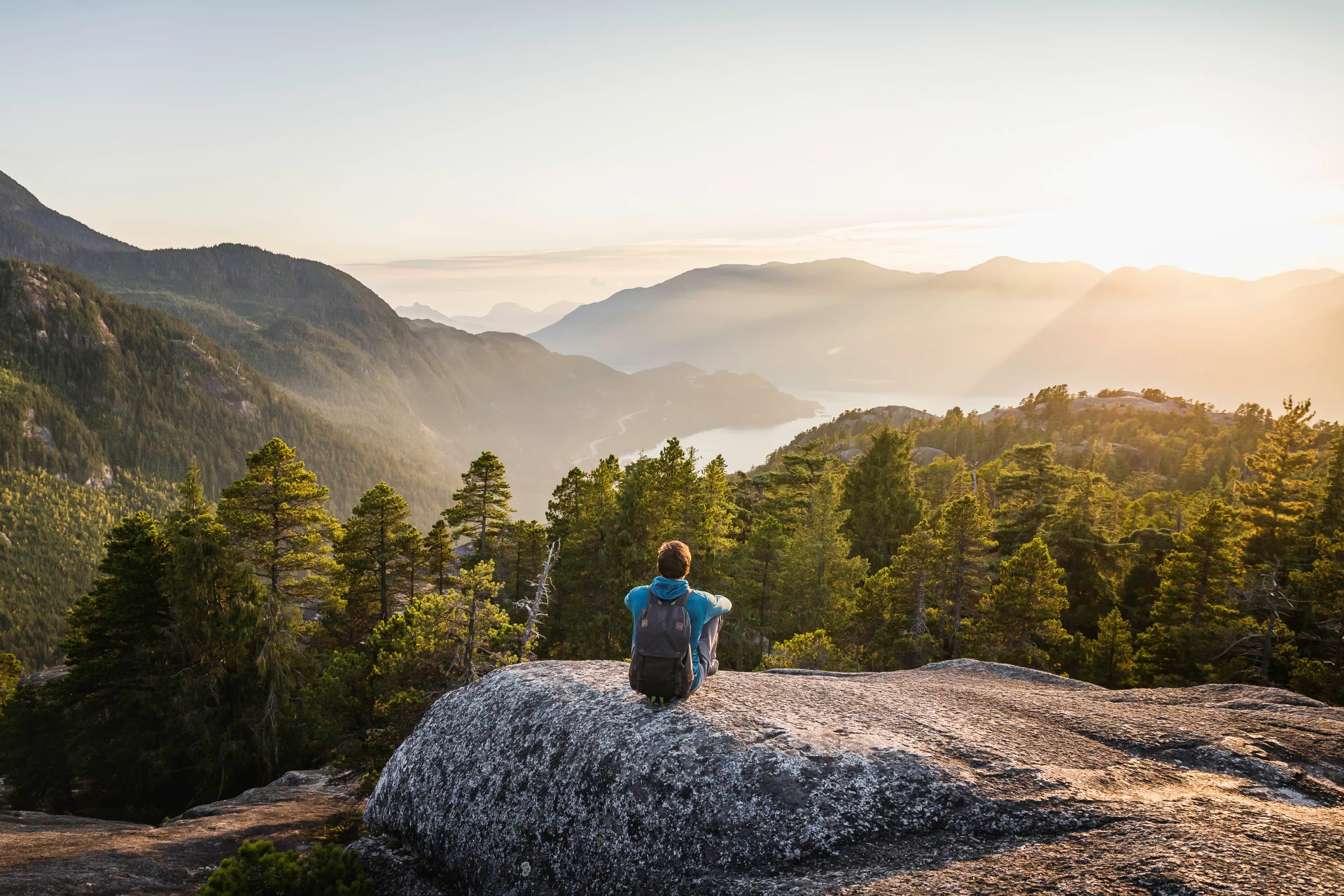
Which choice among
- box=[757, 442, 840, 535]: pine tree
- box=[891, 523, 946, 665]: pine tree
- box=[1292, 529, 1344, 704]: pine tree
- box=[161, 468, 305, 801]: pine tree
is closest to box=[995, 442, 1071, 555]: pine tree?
box=[891, 523, 946, 665]: pine tree

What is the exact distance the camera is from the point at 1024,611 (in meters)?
26.3

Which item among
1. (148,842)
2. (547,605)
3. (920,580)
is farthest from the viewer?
(547,605)

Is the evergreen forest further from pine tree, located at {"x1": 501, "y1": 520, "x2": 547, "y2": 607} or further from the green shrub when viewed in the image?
the green shrub

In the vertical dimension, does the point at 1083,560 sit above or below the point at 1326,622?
below

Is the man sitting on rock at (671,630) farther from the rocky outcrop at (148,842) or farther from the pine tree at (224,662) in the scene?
the pine tree at (224,662)

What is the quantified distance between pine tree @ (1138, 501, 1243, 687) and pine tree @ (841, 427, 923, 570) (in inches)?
747

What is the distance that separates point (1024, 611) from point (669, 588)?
2341cm

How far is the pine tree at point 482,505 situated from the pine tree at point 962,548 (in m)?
23.4

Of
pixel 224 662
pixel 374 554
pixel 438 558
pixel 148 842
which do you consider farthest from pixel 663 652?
pixel 438 558

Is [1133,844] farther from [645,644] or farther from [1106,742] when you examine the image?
[645,644]

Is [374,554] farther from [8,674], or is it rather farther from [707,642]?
[8,674]

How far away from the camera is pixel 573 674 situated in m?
11.7

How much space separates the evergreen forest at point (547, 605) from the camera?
2292 cm

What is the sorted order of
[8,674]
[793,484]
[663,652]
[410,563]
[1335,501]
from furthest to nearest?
[8,674], [793,484], [410,563], [1335,501], [663,652]
